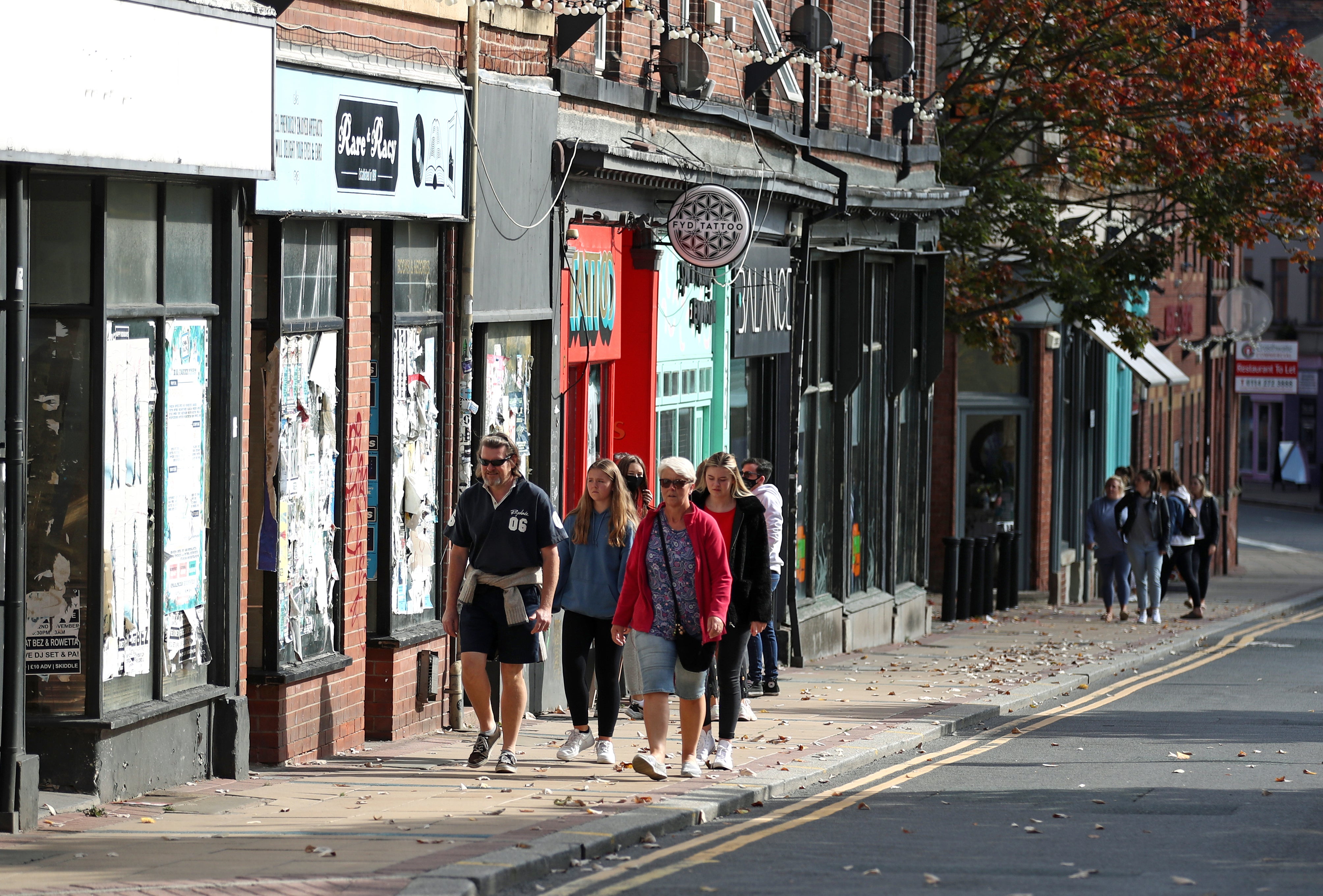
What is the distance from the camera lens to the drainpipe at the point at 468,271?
44.3ft

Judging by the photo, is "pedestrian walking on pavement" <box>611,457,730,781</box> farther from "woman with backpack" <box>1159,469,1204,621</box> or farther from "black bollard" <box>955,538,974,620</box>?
"woman with backpack" <box>1159,469,1204,621</box>

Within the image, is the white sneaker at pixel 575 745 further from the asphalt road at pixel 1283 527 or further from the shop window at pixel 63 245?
the asphalt road at pixel 1283 527

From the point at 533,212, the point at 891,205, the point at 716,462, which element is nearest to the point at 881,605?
the point at 891,205

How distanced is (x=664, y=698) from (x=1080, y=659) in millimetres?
9756

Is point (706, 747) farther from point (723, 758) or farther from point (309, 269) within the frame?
point (309, 269)

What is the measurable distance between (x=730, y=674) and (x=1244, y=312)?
28.4m

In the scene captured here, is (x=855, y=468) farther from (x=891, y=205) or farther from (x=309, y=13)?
(x=309, y=13)

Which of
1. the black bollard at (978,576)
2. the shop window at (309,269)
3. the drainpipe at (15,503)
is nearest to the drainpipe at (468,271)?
the shop window at (309,269)

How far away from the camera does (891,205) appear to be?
2150 centimetres

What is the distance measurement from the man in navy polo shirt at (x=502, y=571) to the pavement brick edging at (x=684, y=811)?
134cm

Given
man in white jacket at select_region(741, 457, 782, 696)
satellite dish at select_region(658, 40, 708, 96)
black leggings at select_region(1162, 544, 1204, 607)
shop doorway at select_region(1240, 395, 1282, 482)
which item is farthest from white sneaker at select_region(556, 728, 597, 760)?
shop doorway at select_region(1240, 395, 1282, 482)

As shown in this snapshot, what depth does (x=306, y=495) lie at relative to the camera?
1202 cm

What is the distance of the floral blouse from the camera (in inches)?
455

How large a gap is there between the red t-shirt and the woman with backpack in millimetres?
15173
